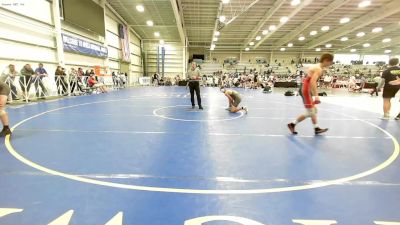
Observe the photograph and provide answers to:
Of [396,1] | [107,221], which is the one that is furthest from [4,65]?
[396,1]

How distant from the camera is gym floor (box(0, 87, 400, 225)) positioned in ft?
7.64

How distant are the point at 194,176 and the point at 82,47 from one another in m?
16.5

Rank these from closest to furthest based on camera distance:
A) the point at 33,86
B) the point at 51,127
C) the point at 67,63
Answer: the point at 51,127 < the point at 33,86 < the point at 67,63

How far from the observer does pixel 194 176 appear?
3162 mm

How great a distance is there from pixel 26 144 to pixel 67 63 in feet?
42.7

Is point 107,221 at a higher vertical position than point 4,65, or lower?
lower

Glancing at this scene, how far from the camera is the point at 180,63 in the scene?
3484 centimetres

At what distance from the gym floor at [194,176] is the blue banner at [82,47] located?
36.0 ft

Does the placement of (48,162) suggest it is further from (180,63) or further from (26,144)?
(180,63)

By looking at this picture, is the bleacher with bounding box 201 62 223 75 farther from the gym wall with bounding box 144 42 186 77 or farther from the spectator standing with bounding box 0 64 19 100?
the spectator standing with bounding box 0 64 19 100

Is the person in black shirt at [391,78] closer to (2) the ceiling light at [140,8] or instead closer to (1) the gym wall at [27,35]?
(1) the gym wall at [27,35]

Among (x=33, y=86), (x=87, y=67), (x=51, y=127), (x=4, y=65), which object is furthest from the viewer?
(x=87, y=67)

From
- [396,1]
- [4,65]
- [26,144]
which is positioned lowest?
[26,144]

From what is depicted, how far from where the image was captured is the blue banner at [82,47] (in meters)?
14.9
